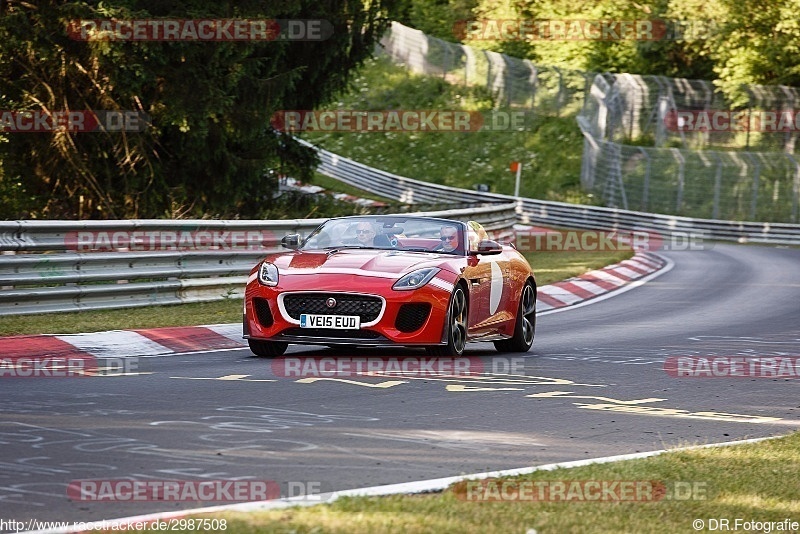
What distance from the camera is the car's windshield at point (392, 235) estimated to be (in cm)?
1241

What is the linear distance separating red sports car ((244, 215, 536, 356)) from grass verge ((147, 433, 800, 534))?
4179 millimetres

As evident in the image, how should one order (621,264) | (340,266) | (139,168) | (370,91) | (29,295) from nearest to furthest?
(340,266) < (29,295) < (139,168) < (621,264) < (370,91)

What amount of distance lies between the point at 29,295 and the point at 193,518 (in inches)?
345

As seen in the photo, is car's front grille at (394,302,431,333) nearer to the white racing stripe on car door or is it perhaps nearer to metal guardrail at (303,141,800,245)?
the white racing stripe on car door

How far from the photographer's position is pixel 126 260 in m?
14.8

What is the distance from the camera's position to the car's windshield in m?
12.4

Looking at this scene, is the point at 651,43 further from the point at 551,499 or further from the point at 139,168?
the point at 551,499

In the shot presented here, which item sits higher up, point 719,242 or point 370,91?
point 370,91

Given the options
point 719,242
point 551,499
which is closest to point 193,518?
point 551,499

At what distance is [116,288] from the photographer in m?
14.7
